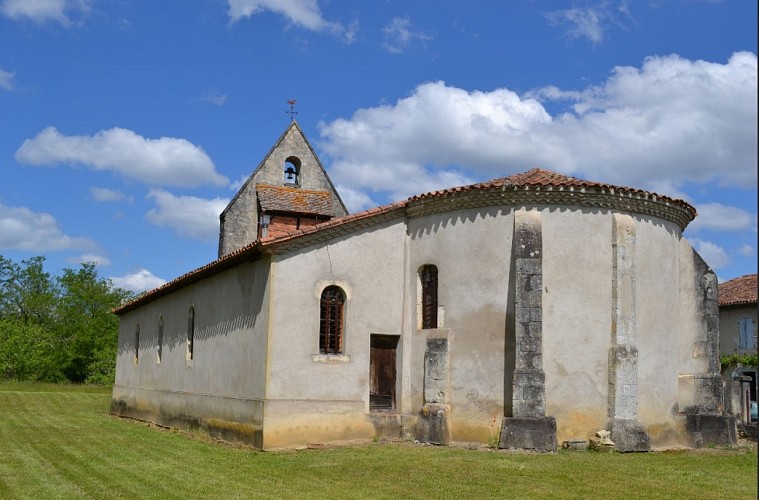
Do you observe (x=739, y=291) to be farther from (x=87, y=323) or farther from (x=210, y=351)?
(x=87, y=323)

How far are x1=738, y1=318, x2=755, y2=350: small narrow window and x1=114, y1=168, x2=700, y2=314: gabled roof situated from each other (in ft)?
67.0

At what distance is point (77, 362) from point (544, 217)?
2151 inches

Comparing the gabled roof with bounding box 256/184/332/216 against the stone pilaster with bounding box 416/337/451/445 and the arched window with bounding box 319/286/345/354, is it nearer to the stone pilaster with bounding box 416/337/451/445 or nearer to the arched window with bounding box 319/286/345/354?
the arched window with bounding box 319/286/345/354

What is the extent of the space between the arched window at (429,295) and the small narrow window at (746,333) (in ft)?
80.0

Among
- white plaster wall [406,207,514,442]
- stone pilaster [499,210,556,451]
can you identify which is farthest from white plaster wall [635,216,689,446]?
white plaster wall [406,207,514,442]

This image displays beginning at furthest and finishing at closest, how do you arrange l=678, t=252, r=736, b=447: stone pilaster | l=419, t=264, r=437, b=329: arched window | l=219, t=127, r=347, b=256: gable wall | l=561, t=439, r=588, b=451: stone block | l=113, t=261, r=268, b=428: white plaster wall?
l=219, t=127, r=347, b=256: gable wall → l=678, t=252, r=736, b=447: stone pilaster → l=419, t=264, r=437, b=329: arched window → l=113, t=261, r=268, b=428: white plaster wall → l=561, t=439, r=588, b=451: stone block

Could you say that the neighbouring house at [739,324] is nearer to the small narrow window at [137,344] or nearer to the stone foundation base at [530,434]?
the stone foundation base at [530,434]

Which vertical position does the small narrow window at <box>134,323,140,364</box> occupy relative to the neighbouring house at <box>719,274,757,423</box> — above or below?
below

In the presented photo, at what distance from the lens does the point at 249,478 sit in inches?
506

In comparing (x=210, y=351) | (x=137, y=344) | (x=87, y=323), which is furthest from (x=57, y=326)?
(x=210, y=351)

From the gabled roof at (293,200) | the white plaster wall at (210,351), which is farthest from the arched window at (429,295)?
the gabled roof at (293,200)

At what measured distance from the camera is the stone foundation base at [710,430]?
62.4ft

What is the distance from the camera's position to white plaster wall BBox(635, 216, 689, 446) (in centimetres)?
1798

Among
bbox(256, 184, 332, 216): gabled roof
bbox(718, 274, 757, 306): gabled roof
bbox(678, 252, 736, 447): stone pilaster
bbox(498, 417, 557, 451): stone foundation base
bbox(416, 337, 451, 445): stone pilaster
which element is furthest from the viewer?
bbox(718, 274, 757, 306): gabled roof
